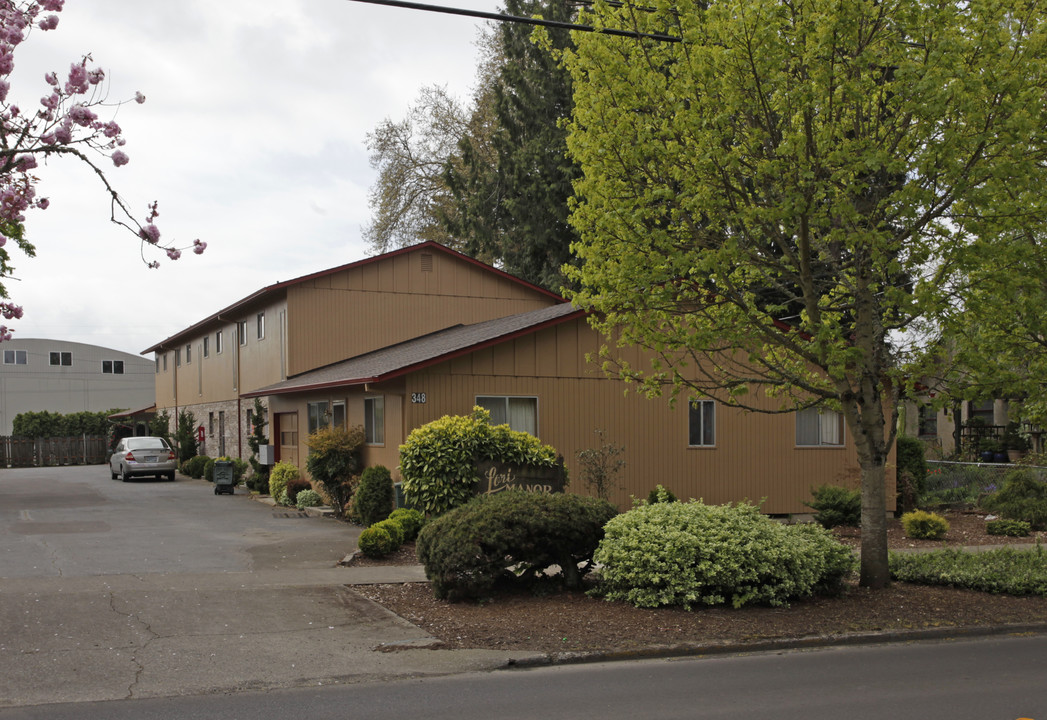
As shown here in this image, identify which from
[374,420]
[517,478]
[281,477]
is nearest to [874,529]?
[517,478]

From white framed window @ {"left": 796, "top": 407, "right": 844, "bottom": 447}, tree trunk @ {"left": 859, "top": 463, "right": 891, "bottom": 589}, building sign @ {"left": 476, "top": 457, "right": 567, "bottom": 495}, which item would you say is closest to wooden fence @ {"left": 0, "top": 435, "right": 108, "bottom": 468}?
building sign @ {"left": 476, "top": 457, "right": 567, "bottom": 495}

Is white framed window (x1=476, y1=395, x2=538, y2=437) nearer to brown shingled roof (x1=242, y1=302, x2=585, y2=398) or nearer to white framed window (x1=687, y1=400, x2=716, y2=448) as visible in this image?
brown shingled roof (x1=242, y1=302, x2=585, y2=398)

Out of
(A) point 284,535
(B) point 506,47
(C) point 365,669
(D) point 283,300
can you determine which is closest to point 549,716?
(C) point 365,669

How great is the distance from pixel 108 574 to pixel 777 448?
14311 mm

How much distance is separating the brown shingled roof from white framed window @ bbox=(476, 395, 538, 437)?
1.17m

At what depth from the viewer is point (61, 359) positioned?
58.7 meters

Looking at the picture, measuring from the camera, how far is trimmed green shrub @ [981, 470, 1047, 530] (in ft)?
61.4

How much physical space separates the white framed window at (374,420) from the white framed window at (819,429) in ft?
30.6

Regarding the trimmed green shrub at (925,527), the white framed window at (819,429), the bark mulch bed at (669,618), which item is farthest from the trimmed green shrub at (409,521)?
the white framed window at (819,429)

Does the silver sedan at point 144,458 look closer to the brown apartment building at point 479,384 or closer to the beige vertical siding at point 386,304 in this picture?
the brown apartment building at point 479,384

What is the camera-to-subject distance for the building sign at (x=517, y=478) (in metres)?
16.1

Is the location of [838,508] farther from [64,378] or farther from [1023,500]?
[64,378]

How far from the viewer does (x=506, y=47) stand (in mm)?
34750

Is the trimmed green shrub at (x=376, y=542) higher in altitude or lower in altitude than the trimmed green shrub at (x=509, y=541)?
lower
